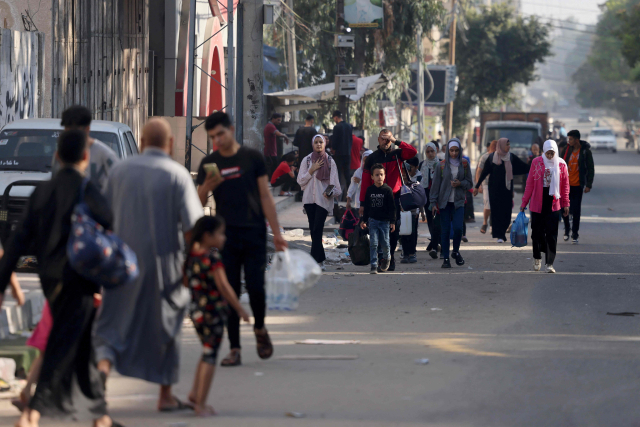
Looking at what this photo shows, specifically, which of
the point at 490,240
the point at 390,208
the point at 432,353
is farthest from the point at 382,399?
the point at 490,240

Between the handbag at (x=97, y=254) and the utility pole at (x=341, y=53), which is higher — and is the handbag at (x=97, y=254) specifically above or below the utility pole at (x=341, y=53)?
below

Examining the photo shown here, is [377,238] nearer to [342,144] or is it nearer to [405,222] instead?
[405,222]

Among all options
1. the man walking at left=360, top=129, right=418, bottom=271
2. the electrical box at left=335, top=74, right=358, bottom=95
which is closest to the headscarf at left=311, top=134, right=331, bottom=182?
the man walking at left=360, top=129, right=418, bottom=271

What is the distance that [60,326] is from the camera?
4863 millimetres

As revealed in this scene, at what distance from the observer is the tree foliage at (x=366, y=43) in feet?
92.9

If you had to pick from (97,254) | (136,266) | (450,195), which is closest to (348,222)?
(450,195)

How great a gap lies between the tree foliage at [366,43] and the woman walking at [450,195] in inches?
576

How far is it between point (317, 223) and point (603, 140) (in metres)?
59.5

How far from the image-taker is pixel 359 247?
1207 centimetres

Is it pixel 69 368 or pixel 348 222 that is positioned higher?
pixel 348 222

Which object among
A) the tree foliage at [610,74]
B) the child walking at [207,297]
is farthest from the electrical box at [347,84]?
the tree foliage at [610,74]

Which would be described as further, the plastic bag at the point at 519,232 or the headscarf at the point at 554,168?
the plastic bag at the point at 519,232

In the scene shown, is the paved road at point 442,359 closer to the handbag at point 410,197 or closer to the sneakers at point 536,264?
the sneakers at point 536,264

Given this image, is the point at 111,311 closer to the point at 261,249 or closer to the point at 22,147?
the point at 261,249
